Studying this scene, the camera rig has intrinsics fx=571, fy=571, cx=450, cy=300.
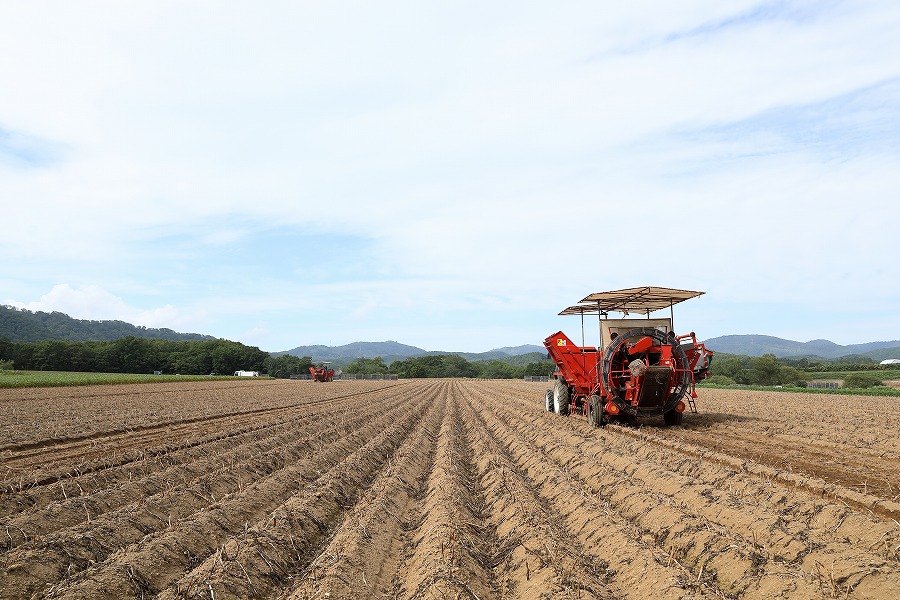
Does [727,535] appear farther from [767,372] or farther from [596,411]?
[767,372]

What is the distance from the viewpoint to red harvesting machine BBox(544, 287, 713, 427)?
41.3ft

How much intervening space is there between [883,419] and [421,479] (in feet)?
42.6

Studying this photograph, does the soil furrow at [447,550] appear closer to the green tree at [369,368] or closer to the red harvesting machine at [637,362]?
the red harvesting machine at [637,362]

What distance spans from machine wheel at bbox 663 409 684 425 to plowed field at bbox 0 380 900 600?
38.8 inches

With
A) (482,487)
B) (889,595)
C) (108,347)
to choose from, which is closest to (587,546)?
(889,595)

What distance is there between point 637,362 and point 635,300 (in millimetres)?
2612

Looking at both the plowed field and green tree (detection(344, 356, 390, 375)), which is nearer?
the plowed field

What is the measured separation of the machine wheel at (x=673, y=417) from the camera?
43.8 ft

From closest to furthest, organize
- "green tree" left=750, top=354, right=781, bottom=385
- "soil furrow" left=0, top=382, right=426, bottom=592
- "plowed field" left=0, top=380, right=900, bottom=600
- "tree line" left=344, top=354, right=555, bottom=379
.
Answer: "plowed field" left=0, top=380, right=900, bottom=600 → "soil furrow" left=0, top=382, right=426, bottom=592 → "green tree" left=750, top=354, right=781, bottom=385 → "tree line" left=344, top=354, right=555, bottom=379

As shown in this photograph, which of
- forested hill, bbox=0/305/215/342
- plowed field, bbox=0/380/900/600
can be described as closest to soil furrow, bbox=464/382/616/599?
plowed field, bbox=0/380/900/600

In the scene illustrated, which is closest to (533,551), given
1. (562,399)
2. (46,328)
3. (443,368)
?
(562,399)

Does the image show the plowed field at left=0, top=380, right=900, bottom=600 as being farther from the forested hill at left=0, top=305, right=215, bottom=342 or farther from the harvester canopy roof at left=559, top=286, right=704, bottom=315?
the forested hill at left=0, top=305, right=215, bottom=342

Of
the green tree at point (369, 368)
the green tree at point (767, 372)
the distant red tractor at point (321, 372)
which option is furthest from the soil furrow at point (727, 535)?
the green tree at point (369, 368)

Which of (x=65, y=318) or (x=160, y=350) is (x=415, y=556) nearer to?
(x=160, y=350)
